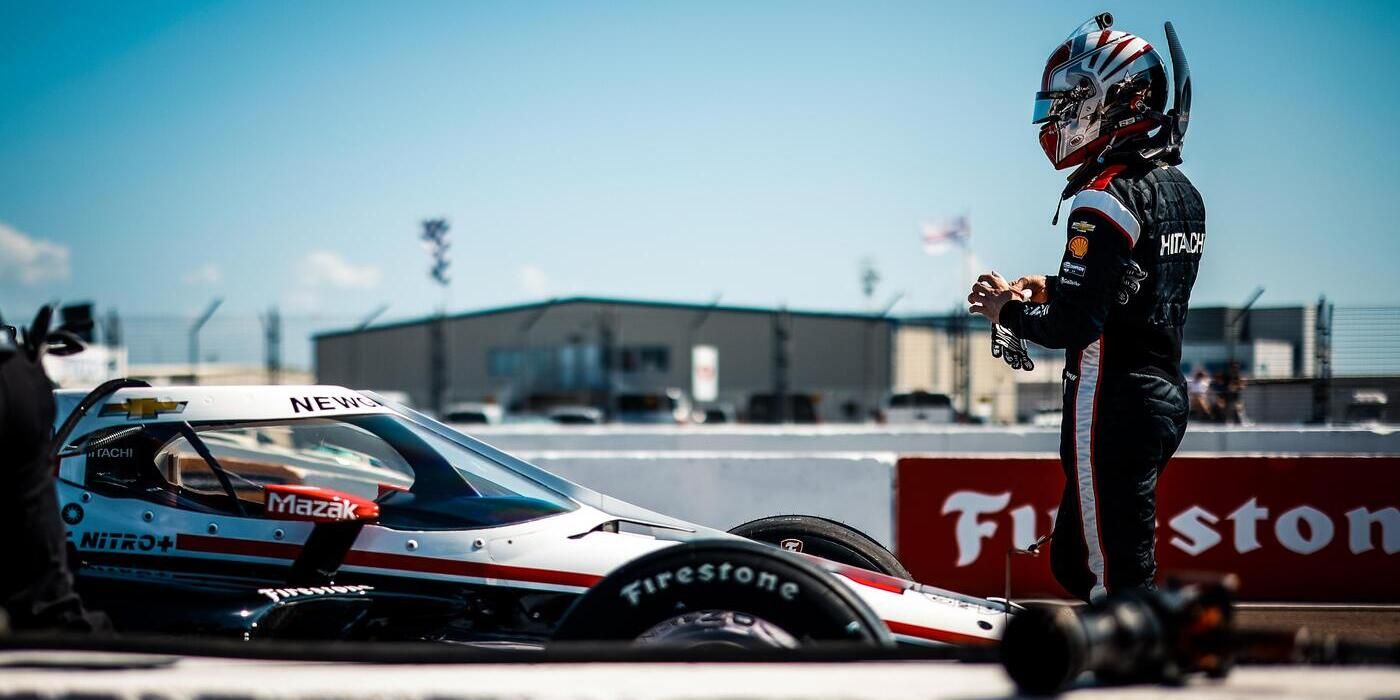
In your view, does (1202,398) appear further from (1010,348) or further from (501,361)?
(501,361)

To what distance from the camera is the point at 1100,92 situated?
3158mm

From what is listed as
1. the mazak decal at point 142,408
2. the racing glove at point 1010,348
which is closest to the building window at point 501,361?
the mazak decal at point 142,408

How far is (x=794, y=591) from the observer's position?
2309 mm

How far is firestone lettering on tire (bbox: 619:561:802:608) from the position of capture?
7.63ft

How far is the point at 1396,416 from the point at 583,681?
49.5 ft

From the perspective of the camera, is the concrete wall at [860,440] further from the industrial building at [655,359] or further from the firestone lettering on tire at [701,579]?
the industrial building at [655,359]

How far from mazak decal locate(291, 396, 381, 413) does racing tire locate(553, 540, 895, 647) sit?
1.34 metres

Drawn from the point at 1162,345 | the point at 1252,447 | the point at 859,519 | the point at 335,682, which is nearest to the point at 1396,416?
the point at 1252,447

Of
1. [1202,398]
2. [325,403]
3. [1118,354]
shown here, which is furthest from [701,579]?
[1202,398]

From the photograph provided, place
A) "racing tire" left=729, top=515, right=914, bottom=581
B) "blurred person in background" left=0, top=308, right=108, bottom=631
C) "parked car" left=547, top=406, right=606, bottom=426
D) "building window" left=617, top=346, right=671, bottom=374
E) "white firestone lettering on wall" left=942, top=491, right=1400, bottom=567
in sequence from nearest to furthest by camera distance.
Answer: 1. "blurred person in background" left=0, top=308, right=108, bottom=631
2. "racing tire" left=729, top=515, right=914, bottom=581
3. "white firestone lettering on wall" left=942, top=491, right=1400, bottom=567
4. "parked car" left=547, top=406, right=606, bottom=426
5. "building window" left=617, top=346, right=671, bottom=374

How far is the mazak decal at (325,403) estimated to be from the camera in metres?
3.39

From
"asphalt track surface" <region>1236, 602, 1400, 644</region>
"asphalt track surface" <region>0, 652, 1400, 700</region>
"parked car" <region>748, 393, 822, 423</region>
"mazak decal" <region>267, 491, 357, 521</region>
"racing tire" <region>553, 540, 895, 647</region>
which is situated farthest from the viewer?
"parked car" <region>748, 393, 822, 423</region>

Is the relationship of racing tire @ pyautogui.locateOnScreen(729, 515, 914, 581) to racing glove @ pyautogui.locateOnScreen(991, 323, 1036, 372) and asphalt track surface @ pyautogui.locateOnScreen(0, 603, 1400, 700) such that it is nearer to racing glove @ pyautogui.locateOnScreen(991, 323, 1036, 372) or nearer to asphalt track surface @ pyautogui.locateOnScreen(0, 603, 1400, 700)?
racing glove @ pyautogui.locateOnScreen(991, 323, 1036, 372)

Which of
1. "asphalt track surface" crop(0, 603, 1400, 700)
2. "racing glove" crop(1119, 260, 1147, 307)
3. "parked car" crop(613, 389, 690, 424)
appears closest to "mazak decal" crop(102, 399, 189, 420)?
"asphalt track surface" crop(0, 603, 1400, 700)
